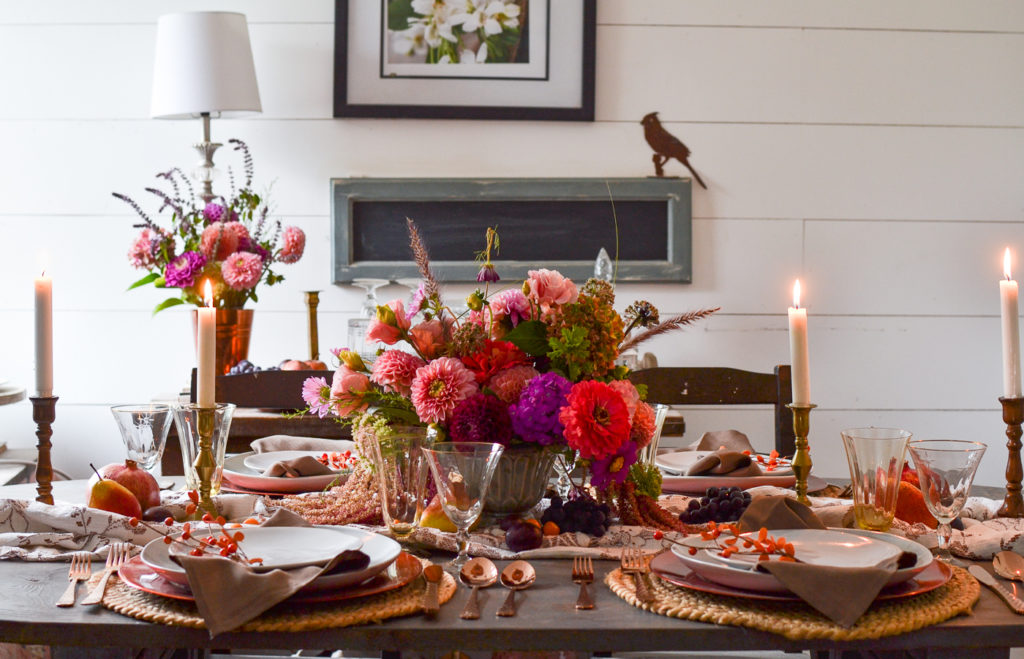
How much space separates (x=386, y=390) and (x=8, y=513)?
42 centimetres

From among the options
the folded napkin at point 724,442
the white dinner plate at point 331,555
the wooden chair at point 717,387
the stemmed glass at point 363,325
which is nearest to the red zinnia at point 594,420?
the white dinner plate at point 331,555

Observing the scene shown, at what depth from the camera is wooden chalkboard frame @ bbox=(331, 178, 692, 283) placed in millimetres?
2736

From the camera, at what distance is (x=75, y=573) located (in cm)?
93

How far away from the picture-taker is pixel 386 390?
1.16 metres

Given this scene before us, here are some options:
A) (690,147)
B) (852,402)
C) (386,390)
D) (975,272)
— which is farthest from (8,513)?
(975,272)

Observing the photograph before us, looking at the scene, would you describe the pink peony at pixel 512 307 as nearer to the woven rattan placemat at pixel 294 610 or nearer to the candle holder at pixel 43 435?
the woven rattan placemat at pixel 294 610

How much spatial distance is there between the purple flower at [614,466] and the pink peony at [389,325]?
0.27 metres

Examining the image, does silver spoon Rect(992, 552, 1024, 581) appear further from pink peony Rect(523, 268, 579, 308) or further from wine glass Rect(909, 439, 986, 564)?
pink peony Rect(523, 268, 579, 308)

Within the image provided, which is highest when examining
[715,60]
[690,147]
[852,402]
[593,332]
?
[715,60]

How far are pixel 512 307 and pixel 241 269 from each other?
1197 millimetres

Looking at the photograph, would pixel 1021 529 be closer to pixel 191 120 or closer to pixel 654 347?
pixel 654 347

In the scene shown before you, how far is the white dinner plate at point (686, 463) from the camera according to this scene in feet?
4.60

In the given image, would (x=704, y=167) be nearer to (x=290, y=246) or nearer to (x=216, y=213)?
(x=290, y=246)

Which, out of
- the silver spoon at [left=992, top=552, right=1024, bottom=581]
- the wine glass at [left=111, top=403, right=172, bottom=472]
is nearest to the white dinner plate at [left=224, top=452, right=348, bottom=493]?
the wine glass at [left=111, top=403, right=172, bottom=472]
